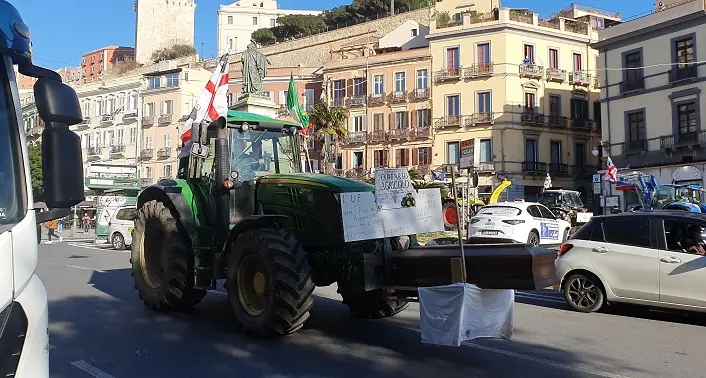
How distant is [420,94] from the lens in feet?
162

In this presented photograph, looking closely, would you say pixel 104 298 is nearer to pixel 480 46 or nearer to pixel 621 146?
pixel 621 146

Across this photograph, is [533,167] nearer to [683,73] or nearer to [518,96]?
[518,96]

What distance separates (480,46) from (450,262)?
1683 inches

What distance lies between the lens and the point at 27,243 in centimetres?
291

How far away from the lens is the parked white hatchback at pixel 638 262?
846cm

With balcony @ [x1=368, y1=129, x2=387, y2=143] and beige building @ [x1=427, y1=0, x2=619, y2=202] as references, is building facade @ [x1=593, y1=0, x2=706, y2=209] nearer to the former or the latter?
beige building @ [x1=427, y1=0, x2=619, y2=202]

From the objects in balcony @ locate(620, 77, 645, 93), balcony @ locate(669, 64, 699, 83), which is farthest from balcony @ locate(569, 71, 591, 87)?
balcony @ locate(669, 64, 699, 83)

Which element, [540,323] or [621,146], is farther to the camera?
[621,146]

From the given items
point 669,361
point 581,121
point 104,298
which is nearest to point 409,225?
point 669,361

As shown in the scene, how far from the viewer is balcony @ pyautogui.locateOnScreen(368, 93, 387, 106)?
51.1 metres

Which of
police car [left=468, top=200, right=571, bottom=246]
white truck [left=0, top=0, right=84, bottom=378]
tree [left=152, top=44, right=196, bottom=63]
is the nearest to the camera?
white truck [left=0, top=0, right=84, bottom=378]

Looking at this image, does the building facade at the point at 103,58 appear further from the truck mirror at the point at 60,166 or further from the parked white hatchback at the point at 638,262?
the truck mirror at the point at 60,166

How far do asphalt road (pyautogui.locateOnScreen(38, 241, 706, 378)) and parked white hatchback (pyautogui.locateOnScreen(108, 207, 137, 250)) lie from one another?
16.7m

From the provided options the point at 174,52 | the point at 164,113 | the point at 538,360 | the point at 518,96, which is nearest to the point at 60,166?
the point at 538,360
